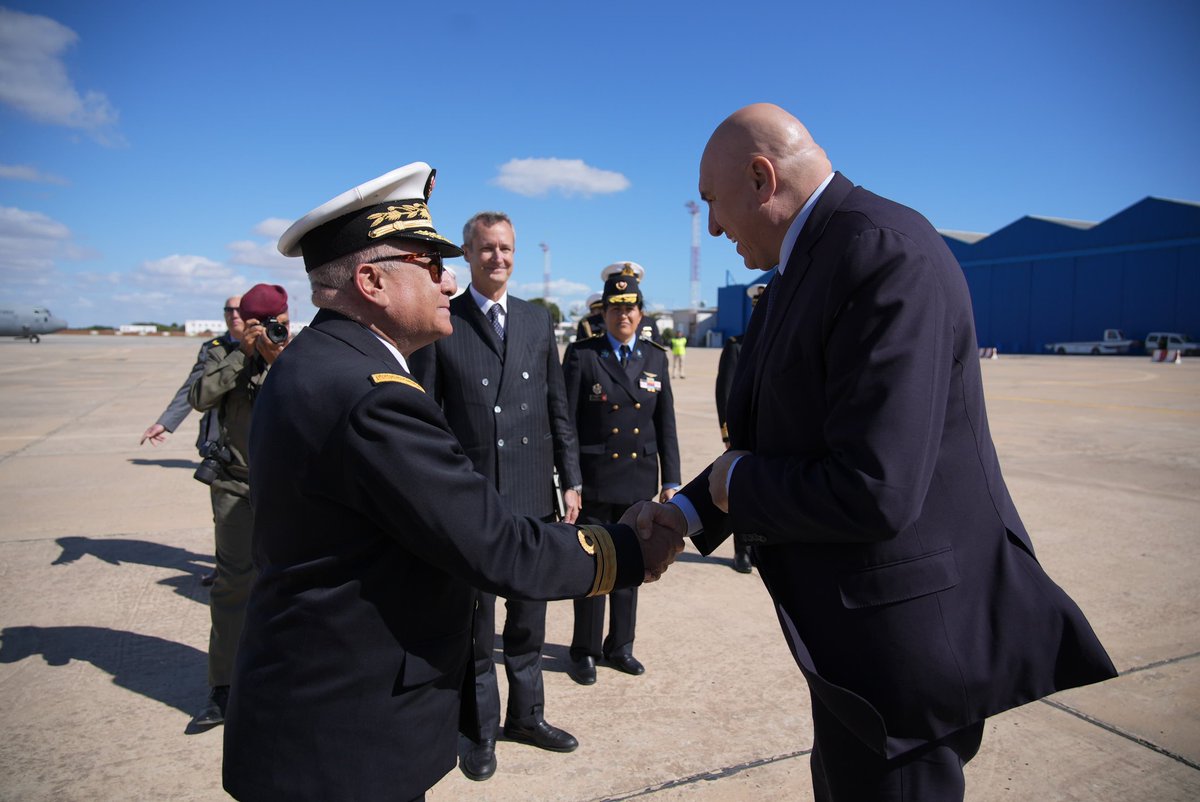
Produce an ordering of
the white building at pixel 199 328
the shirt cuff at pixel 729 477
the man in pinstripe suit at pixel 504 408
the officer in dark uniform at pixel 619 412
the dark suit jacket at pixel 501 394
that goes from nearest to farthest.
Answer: the shirt cuff at pixel 729 477, the man in pinstripe suit at pixel 504 408, the dark suit jacket at pixel 501 394, the officer in dark uniform at pixel 619 412, the white building at pixel 199 328

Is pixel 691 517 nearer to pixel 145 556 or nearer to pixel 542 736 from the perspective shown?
pixel 542 736

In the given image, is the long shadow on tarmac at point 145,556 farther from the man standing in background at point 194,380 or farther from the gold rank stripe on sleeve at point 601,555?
the gold rank stripe on sleeve at point 601,555

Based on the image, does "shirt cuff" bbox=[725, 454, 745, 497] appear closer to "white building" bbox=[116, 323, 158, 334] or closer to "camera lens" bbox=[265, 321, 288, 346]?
"camera lens" bbox=[265, 321, 288, 346]

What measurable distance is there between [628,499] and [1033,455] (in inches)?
318

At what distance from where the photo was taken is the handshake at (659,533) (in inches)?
79.9

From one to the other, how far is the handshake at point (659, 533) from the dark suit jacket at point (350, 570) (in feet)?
1.40

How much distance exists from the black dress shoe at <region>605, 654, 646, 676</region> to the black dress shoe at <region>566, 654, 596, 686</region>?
0.42 feet

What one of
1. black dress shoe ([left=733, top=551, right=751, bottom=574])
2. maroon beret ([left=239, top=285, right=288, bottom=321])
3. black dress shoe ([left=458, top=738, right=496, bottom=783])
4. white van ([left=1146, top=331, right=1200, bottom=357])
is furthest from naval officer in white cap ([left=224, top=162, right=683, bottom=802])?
white van ([left=1146, top=331, right=1200, bottom=357])

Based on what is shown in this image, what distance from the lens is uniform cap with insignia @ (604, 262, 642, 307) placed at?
4.56m

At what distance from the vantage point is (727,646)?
14.0 feet

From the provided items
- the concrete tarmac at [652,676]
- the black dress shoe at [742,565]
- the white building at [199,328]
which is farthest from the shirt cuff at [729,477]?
the white building at [199,328]

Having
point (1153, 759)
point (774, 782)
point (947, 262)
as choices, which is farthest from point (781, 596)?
point (1153, 759)

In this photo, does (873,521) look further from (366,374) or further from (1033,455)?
(1033,455)

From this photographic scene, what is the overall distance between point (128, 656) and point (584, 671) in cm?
258
